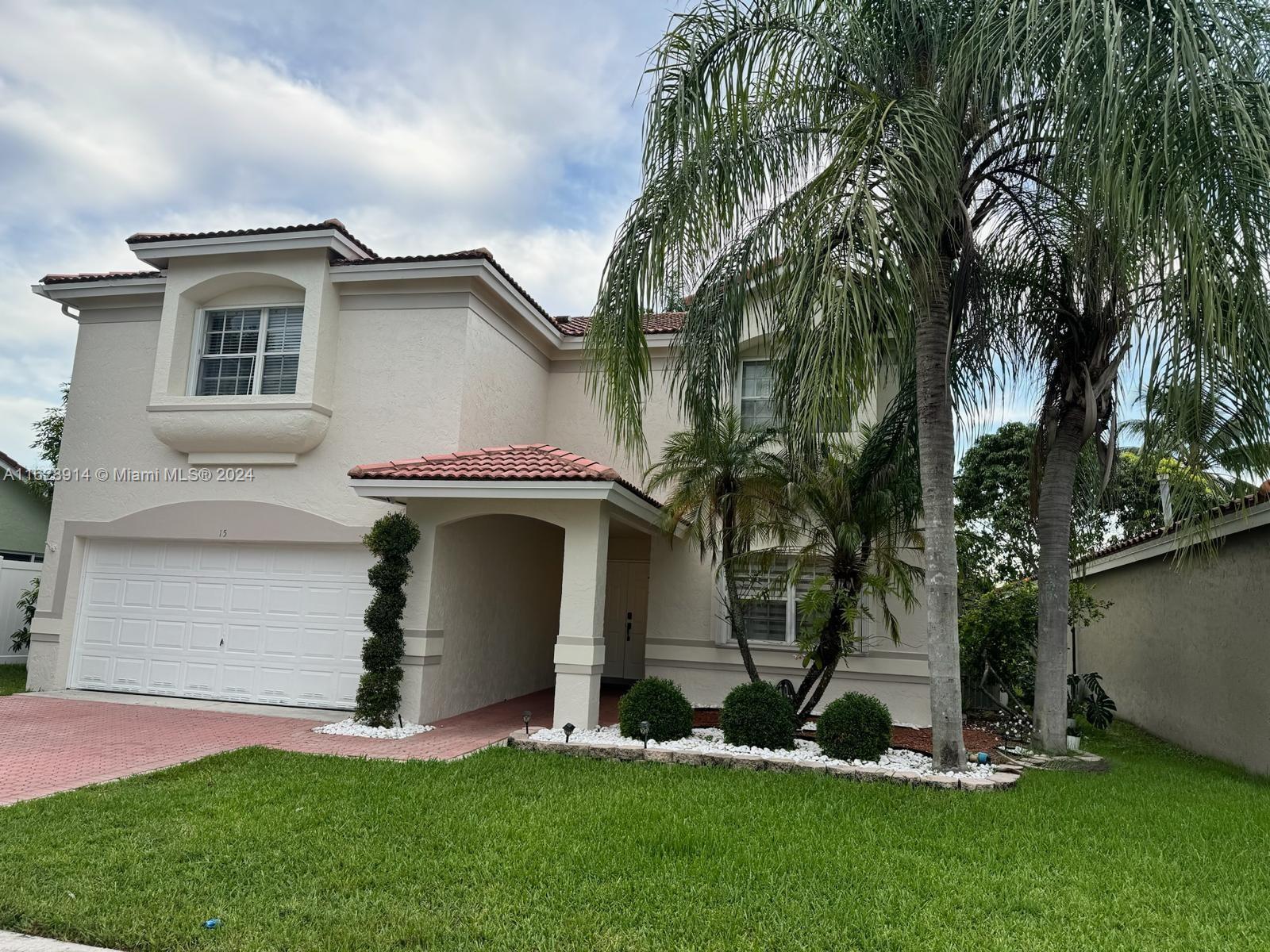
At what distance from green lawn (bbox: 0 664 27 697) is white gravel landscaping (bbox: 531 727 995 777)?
932 centimetres

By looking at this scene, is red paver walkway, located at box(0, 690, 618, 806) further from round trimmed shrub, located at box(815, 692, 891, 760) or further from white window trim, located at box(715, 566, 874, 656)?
round trimmed shrub, located at box(815, 692, 891, 760)

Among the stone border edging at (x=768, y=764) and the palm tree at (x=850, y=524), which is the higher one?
the palm tree at (x=850, y=524)

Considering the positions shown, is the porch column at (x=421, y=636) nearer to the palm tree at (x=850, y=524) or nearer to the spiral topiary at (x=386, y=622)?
the spiral topiary at (x=386, y=622)

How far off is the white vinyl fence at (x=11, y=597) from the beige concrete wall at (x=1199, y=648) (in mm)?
21947

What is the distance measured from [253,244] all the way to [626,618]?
9614mm

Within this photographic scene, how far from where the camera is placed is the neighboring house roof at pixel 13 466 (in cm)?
1948

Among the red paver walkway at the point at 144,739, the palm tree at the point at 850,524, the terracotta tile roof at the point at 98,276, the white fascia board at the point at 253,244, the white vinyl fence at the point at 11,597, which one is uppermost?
the white fascia board at the point at 253,244

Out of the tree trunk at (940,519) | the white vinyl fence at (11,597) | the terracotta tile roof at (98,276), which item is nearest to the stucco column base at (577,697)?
the tree trunk at (940,519)

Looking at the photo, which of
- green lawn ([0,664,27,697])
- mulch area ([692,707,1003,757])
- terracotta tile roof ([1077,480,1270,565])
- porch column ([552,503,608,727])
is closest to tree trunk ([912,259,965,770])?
mulch area ([692,707,1003,757])

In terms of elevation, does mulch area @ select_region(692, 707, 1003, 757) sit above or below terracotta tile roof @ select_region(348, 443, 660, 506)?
below

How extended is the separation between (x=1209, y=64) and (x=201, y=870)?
9.06 m

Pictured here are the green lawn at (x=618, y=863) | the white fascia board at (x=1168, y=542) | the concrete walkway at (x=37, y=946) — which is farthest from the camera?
the white fascia board at (x=1168, y=542)

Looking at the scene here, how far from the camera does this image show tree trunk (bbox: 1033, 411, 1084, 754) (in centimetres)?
1051

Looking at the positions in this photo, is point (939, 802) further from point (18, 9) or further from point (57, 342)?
point (57, 342)
